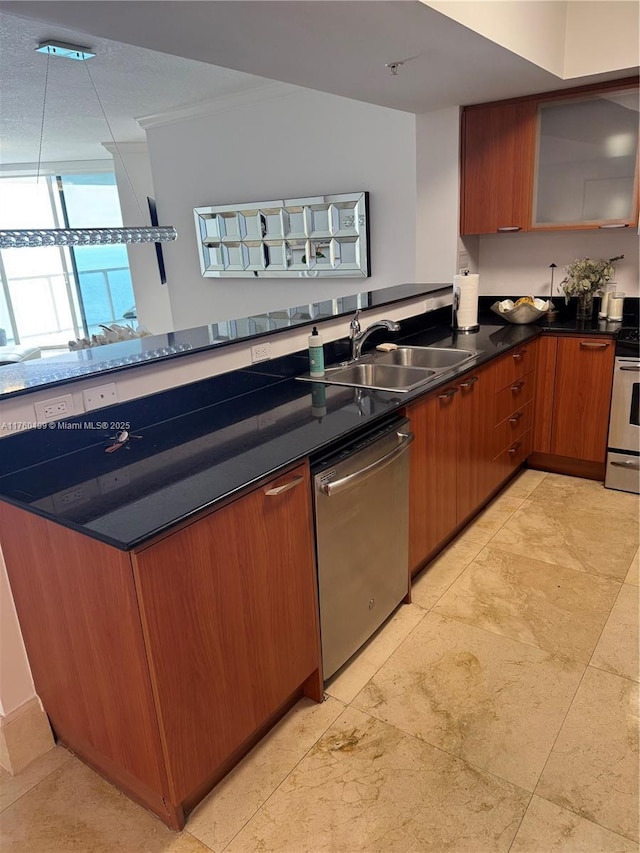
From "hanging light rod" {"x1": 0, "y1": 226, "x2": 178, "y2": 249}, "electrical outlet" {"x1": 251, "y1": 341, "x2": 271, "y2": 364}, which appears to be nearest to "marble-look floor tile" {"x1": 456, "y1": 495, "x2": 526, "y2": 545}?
"electrical outlet" {"x1": 251, "y1": 341, "x2": 271, "y2": 364}

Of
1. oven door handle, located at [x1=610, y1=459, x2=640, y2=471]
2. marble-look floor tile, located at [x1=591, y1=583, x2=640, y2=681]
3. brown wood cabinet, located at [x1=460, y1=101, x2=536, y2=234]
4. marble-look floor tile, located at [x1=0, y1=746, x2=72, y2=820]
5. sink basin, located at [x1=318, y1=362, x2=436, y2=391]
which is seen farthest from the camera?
brown wood cabinet, located at [x1=460, y1=101, x2=536, y2=234]

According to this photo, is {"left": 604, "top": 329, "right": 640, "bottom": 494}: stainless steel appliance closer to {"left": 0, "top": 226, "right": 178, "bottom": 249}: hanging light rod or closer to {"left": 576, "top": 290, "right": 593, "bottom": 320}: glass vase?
{"left": 576, "top": 290, "right": 593, "bottom": 320}: glass vase

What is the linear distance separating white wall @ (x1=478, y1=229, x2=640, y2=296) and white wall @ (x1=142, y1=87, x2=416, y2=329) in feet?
2.02

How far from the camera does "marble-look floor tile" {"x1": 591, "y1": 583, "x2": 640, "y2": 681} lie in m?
2.14

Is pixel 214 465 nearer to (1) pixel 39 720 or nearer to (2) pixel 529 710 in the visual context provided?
(1) pixel 39 720

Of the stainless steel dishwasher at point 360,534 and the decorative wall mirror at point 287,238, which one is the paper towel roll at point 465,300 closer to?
the decorative wall mirror at point 287,238

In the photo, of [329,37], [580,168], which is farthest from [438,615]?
[580,168]

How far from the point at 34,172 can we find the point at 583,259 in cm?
762

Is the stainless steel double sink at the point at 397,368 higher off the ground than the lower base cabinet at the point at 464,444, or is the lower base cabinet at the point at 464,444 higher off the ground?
A: the stainless steel double sink at the point at 397,368

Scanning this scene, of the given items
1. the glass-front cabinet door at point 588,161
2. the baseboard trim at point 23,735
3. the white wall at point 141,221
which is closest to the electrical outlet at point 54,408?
the baseboard trim at point 23,735

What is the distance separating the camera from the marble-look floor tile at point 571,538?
9.16 ft

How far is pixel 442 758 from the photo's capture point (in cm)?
181

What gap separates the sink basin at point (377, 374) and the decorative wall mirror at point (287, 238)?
1970mm

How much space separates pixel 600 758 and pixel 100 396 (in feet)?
6.09
